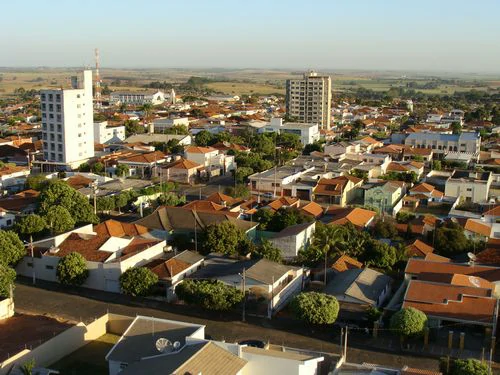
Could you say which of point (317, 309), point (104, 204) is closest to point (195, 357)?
point (317, 309)

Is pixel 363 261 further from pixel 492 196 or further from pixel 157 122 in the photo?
pixel 157 122

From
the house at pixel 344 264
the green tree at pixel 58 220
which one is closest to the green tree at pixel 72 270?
the green tree at pixel 58 220

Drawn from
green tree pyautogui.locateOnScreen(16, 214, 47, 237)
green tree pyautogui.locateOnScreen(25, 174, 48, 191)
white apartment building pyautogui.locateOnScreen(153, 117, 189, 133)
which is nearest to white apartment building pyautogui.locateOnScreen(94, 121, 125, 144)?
white apartment building pyautogui.locateOnScreen(153, 117, 189, 133)

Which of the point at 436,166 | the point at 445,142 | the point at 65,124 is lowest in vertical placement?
→ the point at 436,166

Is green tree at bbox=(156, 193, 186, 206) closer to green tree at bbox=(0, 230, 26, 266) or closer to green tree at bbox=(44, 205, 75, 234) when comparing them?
green tree at bbox=(44, 205, 75, 234)

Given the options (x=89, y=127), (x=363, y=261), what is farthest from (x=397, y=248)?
(x=89, y=127)

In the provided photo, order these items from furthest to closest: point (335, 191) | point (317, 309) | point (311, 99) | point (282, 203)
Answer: point (311, 99), point (335, 191), point (282, 203), point (317, 309)

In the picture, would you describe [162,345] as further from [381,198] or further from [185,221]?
[381,198]

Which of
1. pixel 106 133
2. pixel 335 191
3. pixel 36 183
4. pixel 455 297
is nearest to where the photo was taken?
pixel 455 297
